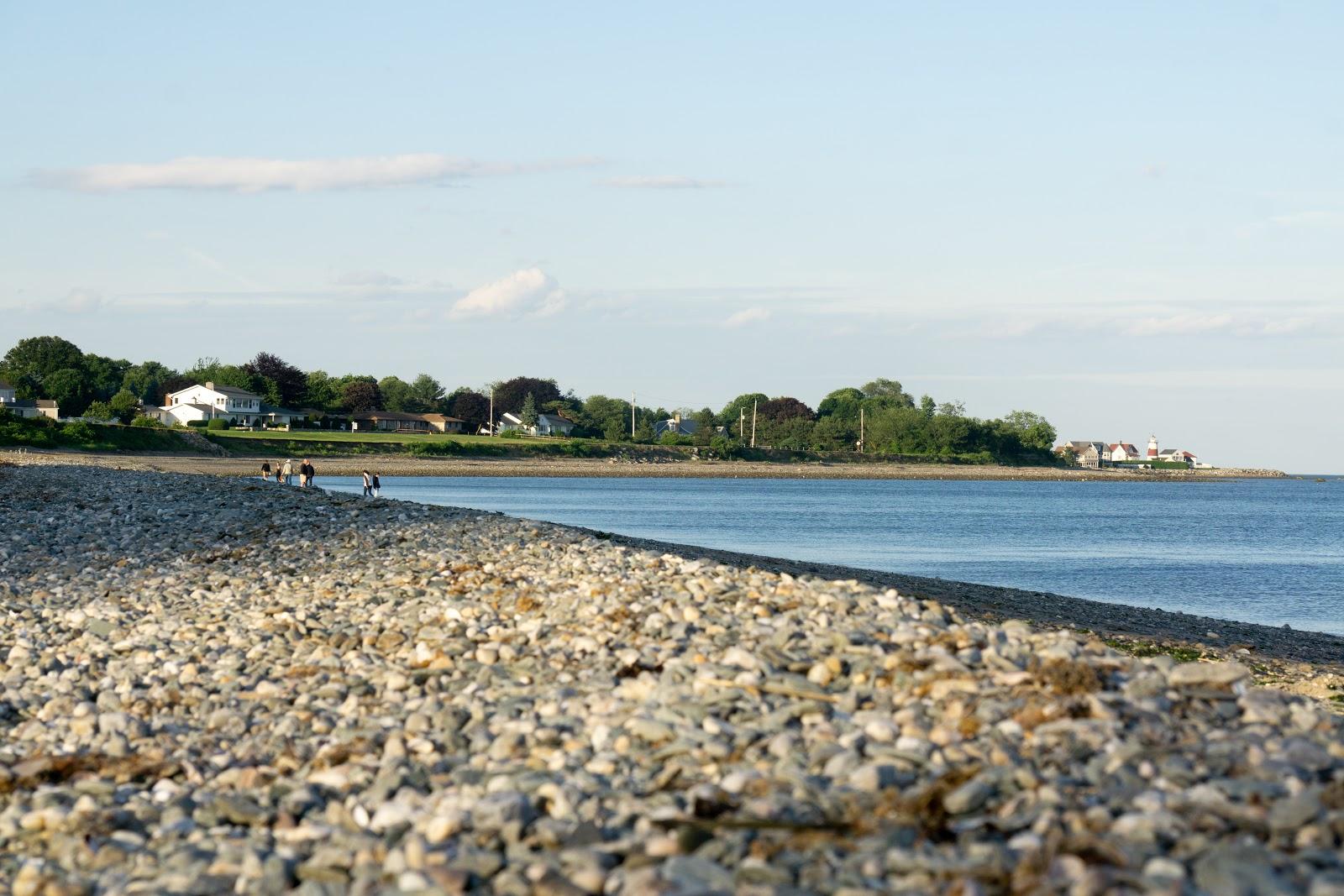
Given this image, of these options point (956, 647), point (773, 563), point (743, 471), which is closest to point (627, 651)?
point (956, 647)

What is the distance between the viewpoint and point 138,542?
2050 cm

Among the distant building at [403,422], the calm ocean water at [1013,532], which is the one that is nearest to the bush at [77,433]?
the calm ocean water at [1013,532]

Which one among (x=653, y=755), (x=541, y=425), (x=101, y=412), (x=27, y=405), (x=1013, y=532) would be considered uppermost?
(x=541, y=425)

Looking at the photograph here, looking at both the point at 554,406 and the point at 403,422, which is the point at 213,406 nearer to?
the point at 403,422

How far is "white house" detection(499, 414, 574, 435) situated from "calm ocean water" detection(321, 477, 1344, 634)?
4377cm

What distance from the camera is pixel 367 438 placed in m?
126

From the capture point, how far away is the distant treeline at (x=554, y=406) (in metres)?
131

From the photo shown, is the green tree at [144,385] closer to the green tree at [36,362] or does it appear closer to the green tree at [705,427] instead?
the green tree at [36,362]

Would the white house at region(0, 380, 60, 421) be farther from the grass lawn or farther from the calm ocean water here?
the calm ocean water

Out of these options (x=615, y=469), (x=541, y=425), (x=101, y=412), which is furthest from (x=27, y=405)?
(x=541, y=425)

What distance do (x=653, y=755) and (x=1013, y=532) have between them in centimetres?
5336

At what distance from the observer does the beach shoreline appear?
82438 millimetres

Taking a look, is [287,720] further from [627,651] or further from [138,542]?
[138,542]

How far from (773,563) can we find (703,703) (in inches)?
857
